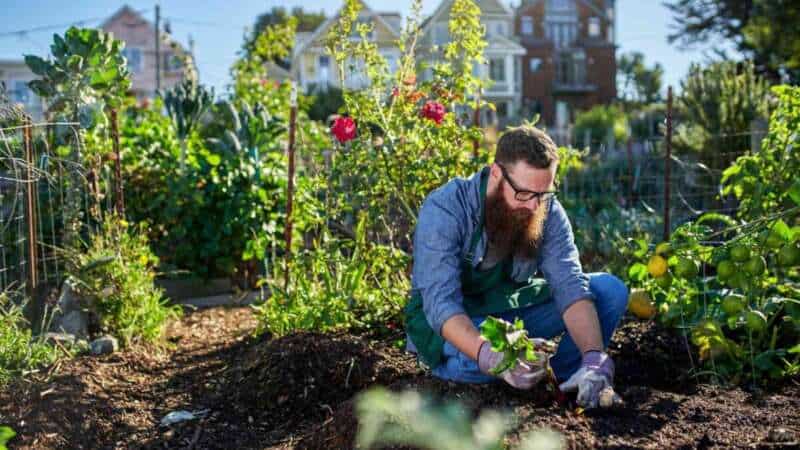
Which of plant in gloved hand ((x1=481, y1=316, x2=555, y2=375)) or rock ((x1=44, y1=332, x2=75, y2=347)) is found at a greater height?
plant in gloved hand ((x1=481, y1=316, x2=555, y2=375))

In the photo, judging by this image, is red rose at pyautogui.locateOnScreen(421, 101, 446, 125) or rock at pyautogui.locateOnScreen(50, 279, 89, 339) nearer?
red rose at pyautogui.locateOnScreen(421, 101, 446, 125)

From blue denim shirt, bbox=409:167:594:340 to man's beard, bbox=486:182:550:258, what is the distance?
0.05 m

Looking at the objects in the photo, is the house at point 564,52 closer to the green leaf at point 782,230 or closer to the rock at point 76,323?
the rock at point 76,323

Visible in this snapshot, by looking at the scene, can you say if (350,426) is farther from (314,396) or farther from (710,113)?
(710,113)

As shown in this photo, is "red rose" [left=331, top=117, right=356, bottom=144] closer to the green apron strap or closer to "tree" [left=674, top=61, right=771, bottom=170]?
the green apron strap

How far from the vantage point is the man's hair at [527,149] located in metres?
2.65

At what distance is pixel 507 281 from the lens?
10.2 feet

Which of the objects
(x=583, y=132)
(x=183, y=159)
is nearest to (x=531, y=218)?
(x=183, y=159)

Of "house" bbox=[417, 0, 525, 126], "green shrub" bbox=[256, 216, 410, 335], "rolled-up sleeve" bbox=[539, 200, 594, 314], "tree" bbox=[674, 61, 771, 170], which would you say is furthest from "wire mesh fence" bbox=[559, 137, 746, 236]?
"house" bbox=[417, 0, 525, 126]

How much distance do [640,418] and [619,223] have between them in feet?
15.6

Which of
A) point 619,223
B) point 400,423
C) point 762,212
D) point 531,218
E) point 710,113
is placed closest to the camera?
point 400,423

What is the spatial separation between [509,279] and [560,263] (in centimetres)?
23

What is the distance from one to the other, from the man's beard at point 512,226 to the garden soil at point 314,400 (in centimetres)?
54

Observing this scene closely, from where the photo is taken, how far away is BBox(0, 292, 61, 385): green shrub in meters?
3.65
